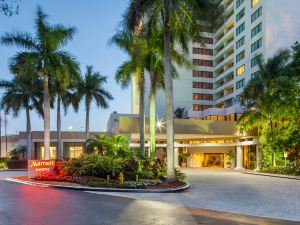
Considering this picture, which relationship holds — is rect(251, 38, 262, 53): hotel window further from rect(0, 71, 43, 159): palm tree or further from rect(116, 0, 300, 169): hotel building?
rect(0, 71, 43, 159): palm tree

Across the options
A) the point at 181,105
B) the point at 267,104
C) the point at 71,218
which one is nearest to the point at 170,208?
the point at 71,218

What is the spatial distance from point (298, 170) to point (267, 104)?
6564 mm

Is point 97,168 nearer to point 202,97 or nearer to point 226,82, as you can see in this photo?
point 226,82

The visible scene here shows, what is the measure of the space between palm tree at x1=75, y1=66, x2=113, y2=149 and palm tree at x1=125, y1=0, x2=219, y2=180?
26.2m

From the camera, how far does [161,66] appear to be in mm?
30922

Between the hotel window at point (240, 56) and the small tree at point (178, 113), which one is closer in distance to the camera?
the hotel window at point (240, 56)

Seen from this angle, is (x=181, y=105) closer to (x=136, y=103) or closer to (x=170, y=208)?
(x=136, y=103)

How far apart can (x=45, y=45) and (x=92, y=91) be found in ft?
61.3

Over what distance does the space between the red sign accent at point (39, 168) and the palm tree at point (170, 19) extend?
8622mm

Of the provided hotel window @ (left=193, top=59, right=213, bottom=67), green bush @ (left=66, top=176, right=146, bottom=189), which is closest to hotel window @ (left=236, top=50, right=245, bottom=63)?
hotel window @ (left=193, top=59, right=213, bottom=67)

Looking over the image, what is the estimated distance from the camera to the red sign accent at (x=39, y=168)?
25.7 meters

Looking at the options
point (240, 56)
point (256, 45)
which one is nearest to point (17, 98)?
point (256, 45)

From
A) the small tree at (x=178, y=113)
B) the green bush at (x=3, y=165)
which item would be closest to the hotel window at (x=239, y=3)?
the small tree at (x=178, y=113)

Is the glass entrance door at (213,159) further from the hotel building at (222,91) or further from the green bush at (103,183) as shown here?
the green bush at (103,183)
